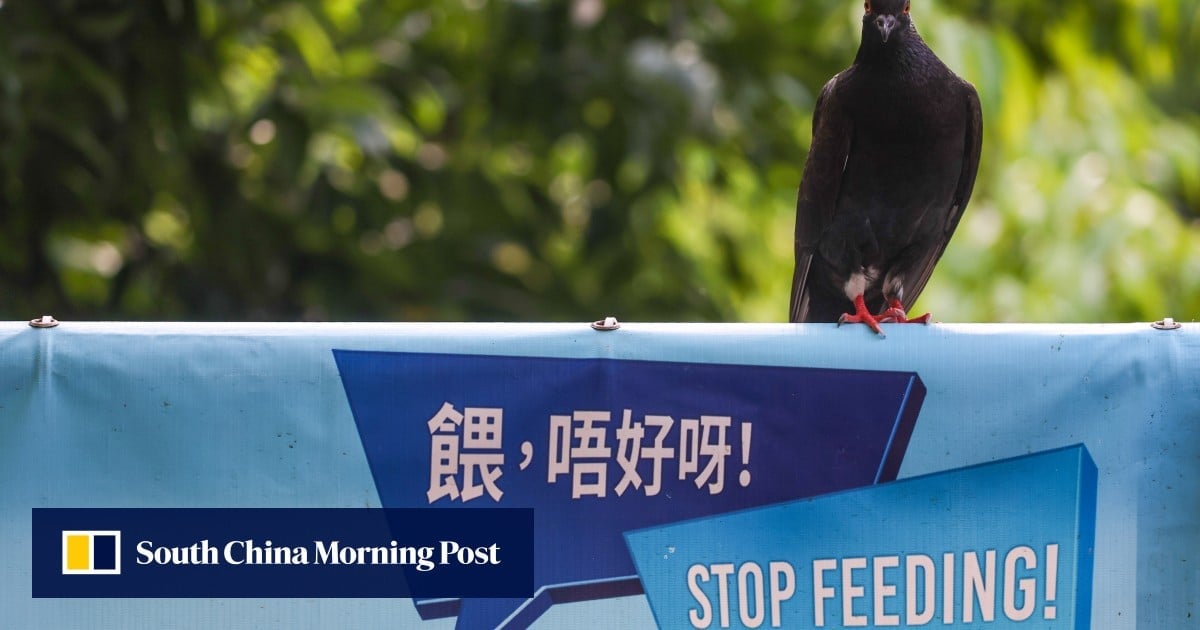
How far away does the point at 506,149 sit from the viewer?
15.7 feet

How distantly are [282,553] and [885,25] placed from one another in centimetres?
173

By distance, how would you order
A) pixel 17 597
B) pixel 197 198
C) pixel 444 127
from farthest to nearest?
1. pixel 444 127
2. pixel 197 198
3. pixel 17 597

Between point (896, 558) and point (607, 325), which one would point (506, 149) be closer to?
point (607, 325)

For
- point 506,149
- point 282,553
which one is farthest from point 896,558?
point 506,149

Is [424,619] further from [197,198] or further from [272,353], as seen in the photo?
[197,198]

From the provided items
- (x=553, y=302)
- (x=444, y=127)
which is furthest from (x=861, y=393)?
(x=444, y=127)

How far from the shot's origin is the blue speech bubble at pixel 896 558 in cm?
189

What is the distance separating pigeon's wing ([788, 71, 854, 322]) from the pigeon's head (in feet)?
0.48

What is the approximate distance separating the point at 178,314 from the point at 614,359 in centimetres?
246

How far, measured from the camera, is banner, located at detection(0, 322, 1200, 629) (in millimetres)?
1877

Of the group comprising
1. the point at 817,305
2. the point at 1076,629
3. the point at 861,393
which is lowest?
the point at 1076,629

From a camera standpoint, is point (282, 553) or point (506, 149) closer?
point (282, 553)

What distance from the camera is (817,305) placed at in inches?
123

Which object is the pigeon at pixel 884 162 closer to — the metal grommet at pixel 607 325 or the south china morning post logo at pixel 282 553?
the metal grommet at pixel 607 325
